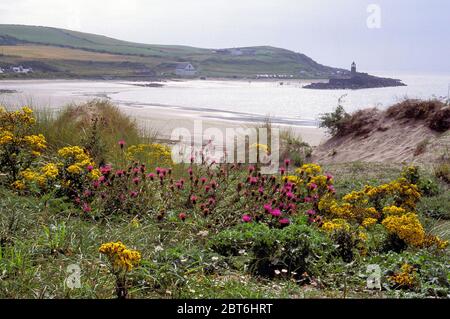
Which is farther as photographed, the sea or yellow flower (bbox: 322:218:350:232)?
the sea

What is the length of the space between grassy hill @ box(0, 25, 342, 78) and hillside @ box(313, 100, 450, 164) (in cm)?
6924

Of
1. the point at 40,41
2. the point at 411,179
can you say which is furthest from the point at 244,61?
the point at 411,179

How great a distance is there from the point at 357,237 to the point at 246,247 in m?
1.02

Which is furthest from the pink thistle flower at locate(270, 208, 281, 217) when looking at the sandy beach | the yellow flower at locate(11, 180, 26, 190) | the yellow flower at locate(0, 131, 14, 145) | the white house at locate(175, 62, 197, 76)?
the white house at locate(175, 62, 197, 76)

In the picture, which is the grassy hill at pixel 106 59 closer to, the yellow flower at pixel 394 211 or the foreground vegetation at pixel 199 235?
the foreground vegetation at pixel 199 235

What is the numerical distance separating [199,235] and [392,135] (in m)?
12.4

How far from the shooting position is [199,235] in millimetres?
5520

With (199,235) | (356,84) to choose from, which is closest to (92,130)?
(199,235)

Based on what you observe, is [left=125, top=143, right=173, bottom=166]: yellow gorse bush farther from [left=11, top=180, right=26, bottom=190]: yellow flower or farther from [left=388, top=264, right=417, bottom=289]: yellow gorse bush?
[left=388, top=264, right=417, bottom=289]: yellow gorse bush

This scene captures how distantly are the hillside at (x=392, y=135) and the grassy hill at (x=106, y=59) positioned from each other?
6924 cm

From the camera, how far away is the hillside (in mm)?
14718

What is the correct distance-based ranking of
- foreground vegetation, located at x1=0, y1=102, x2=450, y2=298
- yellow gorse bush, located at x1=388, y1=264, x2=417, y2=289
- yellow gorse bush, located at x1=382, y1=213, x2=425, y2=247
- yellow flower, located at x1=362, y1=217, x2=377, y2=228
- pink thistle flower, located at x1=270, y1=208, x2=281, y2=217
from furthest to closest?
1. pink thistle flower, located at x1=270, y1=208, x2=281, y2=217
2. yellow flower, located at x1=362, y1=217, x2=377, y2=228
3. yellow gorse bush, located at x1=382, y1=213, x2=425, y2=247
4. yellow gorse bush, located at x1=388, y1=264, x2=417, y2=289
5. foreground vegetation, located at x1=0, y1=102, x2=450, y2=298

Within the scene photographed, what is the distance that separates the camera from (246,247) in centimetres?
502
